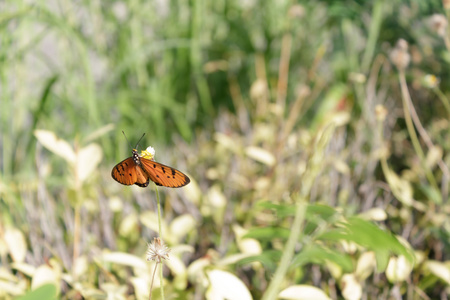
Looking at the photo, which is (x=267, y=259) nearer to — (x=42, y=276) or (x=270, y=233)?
(x=270, y=233)

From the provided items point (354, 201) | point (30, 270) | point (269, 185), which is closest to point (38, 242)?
point (30, 270)

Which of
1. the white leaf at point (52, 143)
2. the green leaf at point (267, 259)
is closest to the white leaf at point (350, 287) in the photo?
the green leaf at point (267, 259)

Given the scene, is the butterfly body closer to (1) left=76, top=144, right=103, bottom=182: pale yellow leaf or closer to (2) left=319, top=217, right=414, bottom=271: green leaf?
(2) left=319, top=217, right=414, bottom=271: green leaf

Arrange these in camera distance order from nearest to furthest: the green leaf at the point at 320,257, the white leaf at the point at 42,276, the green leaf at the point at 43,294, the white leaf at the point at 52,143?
the green leaf at the point at 43,294
the green leaf at the point at 320,257
the white leaf at the point at 42,276
the white leaf at the point at 52,143

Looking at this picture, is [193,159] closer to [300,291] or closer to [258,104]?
[258,104]

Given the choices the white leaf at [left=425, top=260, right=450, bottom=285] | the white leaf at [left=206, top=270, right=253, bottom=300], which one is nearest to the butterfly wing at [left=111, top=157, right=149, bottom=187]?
the white leaf at [left=206, top=270, right=253, bottom=300]

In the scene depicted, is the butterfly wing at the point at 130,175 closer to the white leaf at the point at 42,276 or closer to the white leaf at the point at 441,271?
the white leaf at the point at 42,276

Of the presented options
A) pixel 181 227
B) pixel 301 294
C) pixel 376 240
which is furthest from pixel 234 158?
pixel 376 240
